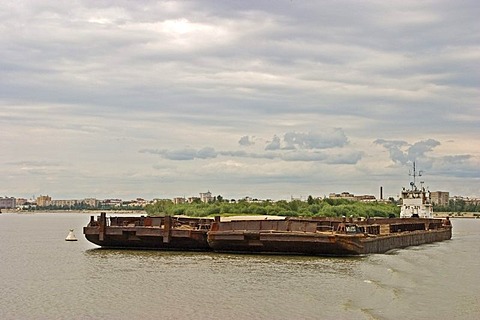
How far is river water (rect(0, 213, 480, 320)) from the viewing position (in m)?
22.8

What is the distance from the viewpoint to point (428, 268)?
3844 centimetres

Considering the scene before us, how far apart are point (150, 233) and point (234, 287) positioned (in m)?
17.0

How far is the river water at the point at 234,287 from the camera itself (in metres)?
22.8

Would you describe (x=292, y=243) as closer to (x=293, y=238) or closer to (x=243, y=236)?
(x=293, y=238)

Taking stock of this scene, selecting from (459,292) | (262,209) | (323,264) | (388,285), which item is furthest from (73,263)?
(262,209)

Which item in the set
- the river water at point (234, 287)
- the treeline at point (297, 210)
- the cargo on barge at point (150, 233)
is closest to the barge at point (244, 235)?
the cargo on barge at point (150, 233)

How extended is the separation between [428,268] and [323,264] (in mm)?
5946

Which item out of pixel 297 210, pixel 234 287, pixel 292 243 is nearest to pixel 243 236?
pixel 292 243

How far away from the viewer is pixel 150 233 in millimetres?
44500

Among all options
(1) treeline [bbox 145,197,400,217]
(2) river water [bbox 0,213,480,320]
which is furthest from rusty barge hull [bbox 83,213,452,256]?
(1) treeline [bbox 145,197,400,217]

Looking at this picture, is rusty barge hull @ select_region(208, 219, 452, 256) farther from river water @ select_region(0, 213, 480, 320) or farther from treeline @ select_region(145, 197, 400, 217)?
treeline @ select_region(145, 197, 400, 217)

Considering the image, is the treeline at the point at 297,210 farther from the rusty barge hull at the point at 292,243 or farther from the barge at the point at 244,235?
the rusty barge hull at the point at 292,243

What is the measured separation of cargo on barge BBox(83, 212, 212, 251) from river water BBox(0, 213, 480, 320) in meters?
1.19

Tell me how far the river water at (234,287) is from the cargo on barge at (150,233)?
1192mm
